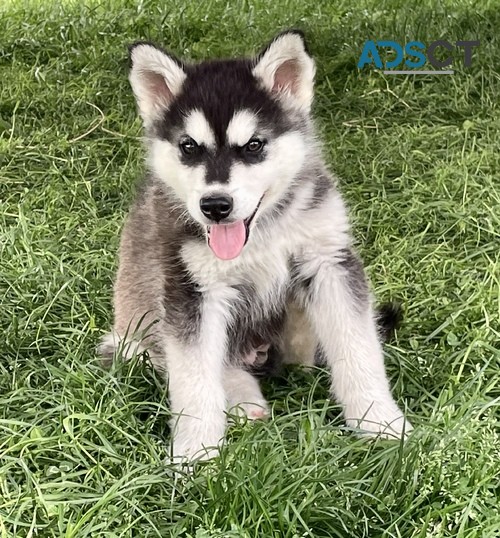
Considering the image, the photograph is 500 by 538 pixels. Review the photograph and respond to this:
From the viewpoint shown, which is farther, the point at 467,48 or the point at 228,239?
the point at 467,48

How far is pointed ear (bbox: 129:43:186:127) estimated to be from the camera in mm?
3529

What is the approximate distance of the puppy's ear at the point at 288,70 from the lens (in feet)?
11.3

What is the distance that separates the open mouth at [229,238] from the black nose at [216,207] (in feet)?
0.42

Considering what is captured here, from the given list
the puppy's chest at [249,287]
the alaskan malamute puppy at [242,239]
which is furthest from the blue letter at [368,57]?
the puppy's chest at [249,287]

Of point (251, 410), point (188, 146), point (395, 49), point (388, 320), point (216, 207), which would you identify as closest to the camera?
point (216, 207)

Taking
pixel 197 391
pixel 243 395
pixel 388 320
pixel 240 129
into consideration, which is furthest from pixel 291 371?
pixel 240 129

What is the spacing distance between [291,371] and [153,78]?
1.60 metres

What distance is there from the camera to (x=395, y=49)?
7465mm

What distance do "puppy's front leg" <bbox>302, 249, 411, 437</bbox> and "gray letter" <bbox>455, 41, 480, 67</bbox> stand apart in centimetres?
414

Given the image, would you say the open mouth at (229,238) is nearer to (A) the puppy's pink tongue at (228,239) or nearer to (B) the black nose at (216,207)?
(A) the puppy's pink tongue at (228,239)

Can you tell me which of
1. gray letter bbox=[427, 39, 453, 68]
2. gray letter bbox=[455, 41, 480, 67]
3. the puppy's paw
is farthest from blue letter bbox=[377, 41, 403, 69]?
the puppy's paw

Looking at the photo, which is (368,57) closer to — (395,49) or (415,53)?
(395,49)

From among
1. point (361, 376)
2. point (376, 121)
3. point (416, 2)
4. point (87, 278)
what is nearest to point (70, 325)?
point (87, 278)

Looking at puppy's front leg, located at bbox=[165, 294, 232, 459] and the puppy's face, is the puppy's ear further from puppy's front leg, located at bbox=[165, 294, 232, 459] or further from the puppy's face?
puppy's front leg, located at bbox=[165, 294, 232, 459]
